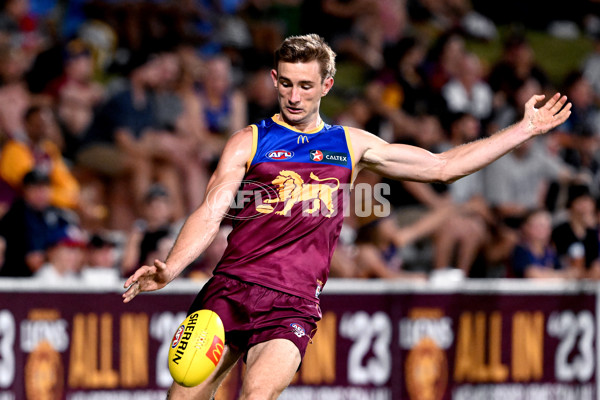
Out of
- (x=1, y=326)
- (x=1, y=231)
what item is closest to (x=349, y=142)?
(x=1, y=326)

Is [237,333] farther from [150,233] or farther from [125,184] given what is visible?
[125,184]

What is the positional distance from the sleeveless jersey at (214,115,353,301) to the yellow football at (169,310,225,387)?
1.29 feet

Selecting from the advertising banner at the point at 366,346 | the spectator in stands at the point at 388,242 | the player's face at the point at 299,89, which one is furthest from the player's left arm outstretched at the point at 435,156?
the spectator in stands at the point at 388,242

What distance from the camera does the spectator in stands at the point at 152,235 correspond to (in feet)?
28.6

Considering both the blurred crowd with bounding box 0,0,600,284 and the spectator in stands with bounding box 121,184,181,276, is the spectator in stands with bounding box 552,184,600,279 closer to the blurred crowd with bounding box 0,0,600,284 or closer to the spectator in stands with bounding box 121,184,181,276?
the blurred crowd with bounding box 0,0,600,284

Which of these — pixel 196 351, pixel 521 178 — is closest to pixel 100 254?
pixel 196 351

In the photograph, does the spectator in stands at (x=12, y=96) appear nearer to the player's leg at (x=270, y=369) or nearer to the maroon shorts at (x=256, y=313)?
the maroon shorts at (x=256, y=313)

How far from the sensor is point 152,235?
28.9 feet

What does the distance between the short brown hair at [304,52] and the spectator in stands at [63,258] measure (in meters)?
3.55

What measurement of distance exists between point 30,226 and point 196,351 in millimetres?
3916

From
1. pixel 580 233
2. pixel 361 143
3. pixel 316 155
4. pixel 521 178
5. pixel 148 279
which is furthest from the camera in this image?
pixel 521 178

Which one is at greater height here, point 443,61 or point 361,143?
point 443,61

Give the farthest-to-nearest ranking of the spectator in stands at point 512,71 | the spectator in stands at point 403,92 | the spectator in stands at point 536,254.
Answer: the spectator in stands at point 512,71
the spectator in stands at point 403,92
the spectator in stands at point 536,254

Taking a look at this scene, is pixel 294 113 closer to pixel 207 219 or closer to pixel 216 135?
pixel 207 219
